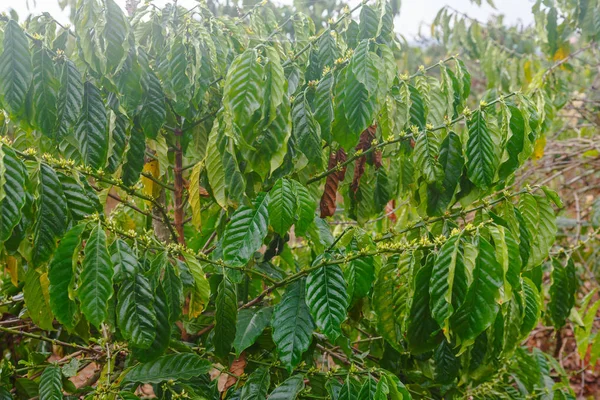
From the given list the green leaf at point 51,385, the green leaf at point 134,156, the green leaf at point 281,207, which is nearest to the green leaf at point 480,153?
the green leaf at point 281,207

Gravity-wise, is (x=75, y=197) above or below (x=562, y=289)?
above

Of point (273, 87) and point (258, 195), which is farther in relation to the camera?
point (258, 195)

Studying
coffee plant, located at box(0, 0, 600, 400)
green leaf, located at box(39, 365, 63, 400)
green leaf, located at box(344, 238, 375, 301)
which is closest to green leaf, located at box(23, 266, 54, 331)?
coffee plant, located at box(0, 0, 600, 400)

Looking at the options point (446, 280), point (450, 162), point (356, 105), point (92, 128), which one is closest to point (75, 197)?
point (92, 128)

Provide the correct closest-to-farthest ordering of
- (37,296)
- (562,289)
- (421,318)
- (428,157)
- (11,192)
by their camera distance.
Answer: (11,192)
(421,318)
(428,157)
(37,296)
(562,289)

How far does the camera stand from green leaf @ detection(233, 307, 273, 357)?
4.23 feet

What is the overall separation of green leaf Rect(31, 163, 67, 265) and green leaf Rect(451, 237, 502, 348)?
27.2 inches

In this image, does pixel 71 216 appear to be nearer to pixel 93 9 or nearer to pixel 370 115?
pixel 93 9

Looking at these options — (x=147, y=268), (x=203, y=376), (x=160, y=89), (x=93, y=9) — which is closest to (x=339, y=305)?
(x=147, y=268)

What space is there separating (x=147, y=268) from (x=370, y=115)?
0.55 meters

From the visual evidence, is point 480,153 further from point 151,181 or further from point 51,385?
point 51,385

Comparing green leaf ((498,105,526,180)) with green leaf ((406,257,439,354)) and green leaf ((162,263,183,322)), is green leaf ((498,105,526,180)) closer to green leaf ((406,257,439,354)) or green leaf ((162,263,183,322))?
green leaf ((406,257,439,354))

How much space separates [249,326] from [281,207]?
0.36 metres

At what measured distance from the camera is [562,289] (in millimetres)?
1541
